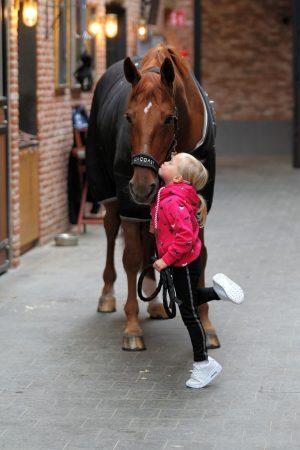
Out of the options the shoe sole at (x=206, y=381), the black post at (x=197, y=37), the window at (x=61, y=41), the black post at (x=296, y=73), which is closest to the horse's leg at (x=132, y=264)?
the shoe sole at (x=206, y=381)

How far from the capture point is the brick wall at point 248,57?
27797mm

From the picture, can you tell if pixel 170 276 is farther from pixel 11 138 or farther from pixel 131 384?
pixel 11 138

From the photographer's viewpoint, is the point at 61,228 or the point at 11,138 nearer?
the point at 11,138

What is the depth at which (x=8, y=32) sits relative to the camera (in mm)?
11953

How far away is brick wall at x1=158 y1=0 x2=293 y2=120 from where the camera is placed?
2780 cm

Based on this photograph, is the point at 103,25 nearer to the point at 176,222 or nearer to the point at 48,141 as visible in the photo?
the point at 48,141

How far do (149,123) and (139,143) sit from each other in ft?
0.45

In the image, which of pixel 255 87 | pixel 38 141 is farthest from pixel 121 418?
pixel 255 87

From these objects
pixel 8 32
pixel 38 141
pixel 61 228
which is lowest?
pixel 61 228

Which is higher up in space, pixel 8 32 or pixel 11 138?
pixel 8 32

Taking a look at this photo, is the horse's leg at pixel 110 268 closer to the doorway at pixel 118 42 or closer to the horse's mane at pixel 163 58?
the horse's mane at pixel 163 58

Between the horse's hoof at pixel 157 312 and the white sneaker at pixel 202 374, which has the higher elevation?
the white sneaker at pixel 202 374

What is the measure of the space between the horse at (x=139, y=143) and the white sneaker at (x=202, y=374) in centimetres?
102

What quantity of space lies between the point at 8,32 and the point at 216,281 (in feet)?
17.1
